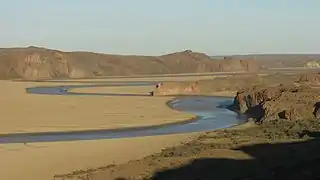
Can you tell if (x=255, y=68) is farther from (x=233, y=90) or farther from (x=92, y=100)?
(x=92, y=100)

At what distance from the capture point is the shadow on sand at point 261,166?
490 inches

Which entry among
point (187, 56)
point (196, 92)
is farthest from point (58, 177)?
point (187, 56)

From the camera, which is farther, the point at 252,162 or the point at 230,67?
the point at 230,67

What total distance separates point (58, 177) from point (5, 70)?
92.5m

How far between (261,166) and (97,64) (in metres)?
105

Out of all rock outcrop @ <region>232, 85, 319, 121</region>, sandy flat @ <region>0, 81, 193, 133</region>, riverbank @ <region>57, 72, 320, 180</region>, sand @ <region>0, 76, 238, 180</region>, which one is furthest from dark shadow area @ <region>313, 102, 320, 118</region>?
sandy flat @ <region>0, 81, 193, 133</region>

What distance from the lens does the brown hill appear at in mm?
108688

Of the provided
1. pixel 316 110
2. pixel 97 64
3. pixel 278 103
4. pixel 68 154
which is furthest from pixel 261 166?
pixel 97 64

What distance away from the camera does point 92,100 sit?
47.5 m

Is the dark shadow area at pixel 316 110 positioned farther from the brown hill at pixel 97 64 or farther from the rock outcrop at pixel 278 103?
the brown hill at pixel 97 64

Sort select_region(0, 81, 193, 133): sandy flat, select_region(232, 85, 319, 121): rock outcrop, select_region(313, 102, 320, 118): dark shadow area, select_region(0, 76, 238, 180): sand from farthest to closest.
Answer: select_region(0, 81, 193, 133): sandy flat < select_region(232, 85, 319, 121): rock outcrop < select_region(313, 102, 320, 118): dark shadow area < select_region(0, 76, 238, 180): sand

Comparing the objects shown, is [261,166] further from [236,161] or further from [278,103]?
[278,103]

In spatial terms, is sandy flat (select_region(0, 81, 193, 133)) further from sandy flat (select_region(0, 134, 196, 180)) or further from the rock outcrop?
sandy flat (select_region(0, 134, 196, 180))

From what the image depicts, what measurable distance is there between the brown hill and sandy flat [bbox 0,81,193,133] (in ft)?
193
